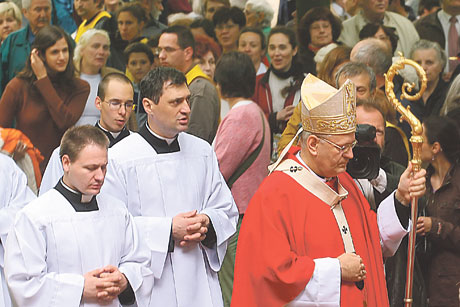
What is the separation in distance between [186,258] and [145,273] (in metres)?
0.45

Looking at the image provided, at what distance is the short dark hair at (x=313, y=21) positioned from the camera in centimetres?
985

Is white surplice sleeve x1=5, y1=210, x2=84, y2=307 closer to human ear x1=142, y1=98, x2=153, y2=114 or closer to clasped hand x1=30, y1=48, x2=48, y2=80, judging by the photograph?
human ear x1=142, y1=98, x2=153, y2=114

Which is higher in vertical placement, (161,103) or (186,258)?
(161,103)

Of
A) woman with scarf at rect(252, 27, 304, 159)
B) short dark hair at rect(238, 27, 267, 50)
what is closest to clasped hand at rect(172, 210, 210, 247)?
woman with scarf at rect(252, 27, 304, 159)

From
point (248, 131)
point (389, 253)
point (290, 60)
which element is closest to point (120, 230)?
point (389, 253)

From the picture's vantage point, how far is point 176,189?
5.96 meters

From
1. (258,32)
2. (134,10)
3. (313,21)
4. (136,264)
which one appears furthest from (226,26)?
(136,264)

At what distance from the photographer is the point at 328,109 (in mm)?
4781

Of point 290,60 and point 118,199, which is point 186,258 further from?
point 290,60

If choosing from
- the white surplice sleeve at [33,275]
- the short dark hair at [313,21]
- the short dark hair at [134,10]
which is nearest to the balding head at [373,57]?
the short dark hair at [313,21]

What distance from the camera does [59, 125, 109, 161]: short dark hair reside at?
17.2ft

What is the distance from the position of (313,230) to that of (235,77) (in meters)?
3.10

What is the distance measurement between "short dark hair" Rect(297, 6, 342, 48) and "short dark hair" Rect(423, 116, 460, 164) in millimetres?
3174

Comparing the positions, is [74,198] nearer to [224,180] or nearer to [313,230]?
[313,230]
